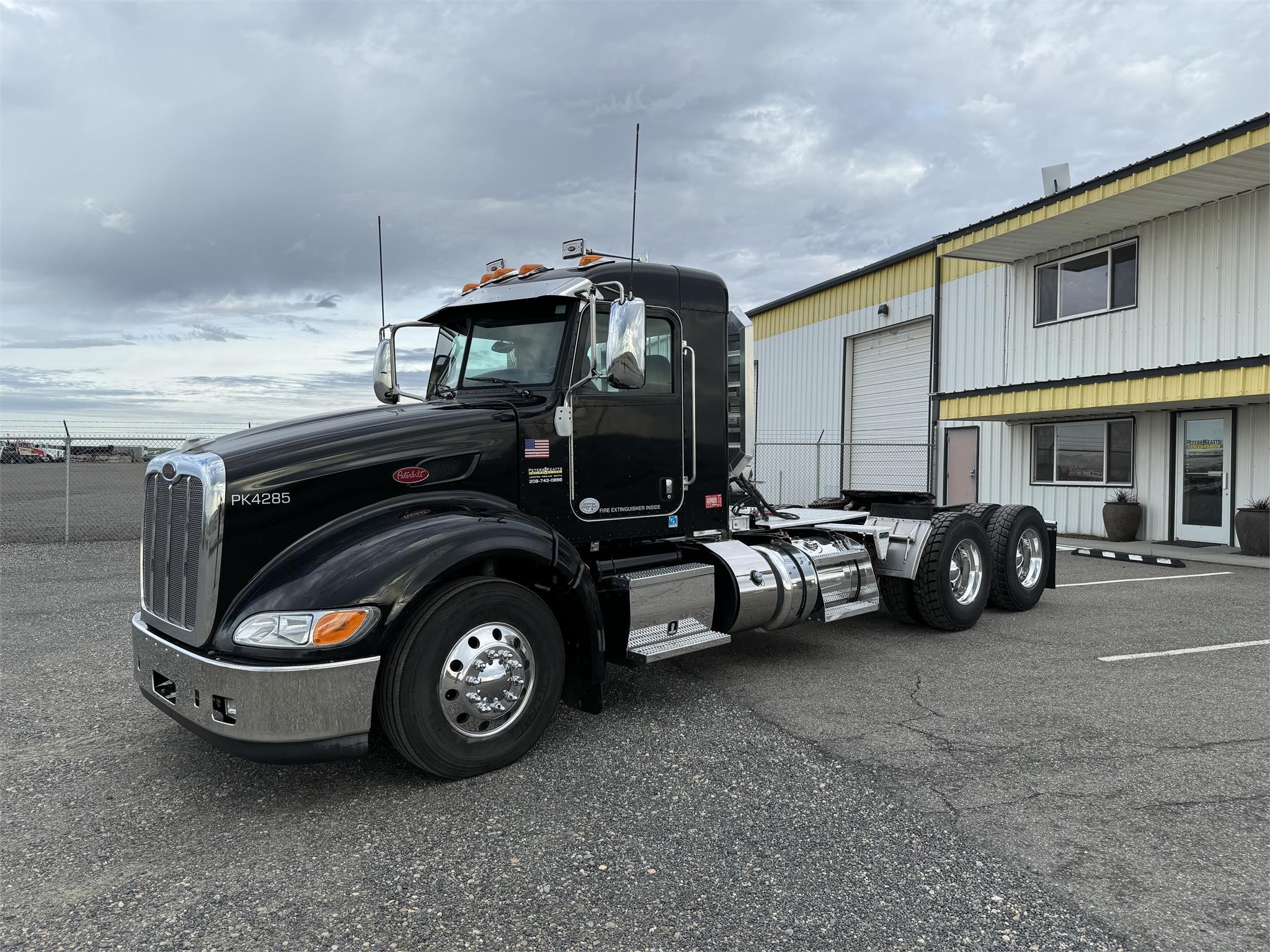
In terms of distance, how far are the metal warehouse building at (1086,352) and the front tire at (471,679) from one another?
38.7ft

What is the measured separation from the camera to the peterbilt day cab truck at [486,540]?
11.4 feet

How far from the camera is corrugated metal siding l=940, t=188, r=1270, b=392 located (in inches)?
480

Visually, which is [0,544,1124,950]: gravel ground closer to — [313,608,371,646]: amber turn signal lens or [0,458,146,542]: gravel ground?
[313,608,371,646]: amber turn signal lens

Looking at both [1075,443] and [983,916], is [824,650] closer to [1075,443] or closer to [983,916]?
[983,916]

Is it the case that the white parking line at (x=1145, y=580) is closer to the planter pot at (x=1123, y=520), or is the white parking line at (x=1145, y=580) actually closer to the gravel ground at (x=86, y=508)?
the planter pot at (x=1123, y=520)

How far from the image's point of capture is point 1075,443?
15477 millimetres

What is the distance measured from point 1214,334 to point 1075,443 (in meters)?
3.36

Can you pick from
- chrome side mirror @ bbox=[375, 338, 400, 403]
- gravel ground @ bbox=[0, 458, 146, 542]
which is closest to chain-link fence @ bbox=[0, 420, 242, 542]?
gravel ground @ bbox=[0, 458, 146, 542]

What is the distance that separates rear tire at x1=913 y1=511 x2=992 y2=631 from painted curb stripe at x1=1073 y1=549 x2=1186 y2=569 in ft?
17.1

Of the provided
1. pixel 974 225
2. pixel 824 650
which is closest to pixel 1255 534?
pixel 974 225

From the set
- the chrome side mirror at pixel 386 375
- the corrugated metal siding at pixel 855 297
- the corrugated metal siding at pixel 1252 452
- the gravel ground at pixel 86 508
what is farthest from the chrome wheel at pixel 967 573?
the corrugated metal siding at pixel 855 297

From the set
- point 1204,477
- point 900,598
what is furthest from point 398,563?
point 1204,477

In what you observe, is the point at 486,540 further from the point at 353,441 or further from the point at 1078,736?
the point at 1078,736

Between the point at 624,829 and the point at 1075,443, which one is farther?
the point at 1075,443
